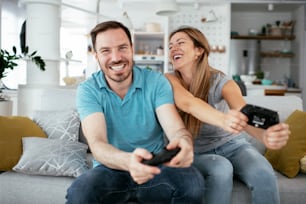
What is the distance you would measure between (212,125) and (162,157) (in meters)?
0.62

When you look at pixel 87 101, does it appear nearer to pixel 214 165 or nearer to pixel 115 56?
pixel 115 56

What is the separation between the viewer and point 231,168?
1675mm

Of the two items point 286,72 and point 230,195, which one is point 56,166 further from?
point 286,72

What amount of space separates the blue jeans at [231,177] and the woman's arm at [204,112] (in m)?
0.25

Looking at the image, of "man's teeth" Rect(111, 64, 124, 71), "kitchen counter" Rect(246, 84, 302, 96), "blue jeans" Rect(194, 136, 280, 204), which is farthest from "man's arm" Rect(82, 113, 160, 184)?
"kitchen counter" Rect(246, 84, 302, 96)

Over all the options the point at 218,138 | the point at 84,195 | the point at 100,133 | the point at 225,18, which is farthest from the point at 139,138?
the point at 225,18

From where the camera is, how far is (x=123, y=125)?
1.58m

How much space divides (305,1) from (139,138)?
577 centimetres

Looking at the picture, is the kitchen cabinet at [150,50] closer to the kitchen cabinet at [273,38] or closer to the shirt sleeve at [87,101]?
the kitchen cabinet at [273,38]

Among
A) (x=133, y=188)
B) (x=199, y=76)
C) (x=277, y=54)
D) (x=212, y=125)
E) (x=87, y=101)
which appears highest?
(x=277, y=54)

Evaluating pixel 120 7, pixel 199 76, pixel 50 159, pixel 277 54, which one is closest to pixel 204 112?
pixel 199 76

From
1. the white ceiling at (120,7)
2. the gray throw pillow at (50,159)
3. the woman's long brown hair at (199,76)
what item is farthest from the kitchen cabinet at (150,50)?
the woman's long brown hair at (199,76)

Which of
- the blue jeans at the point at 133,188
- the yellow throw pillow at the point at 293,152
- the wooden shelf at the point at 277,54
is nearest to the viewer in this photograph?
the blue jeans at the point at 133,188

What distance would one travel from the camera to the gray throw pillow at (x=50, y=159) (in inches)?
77.2
